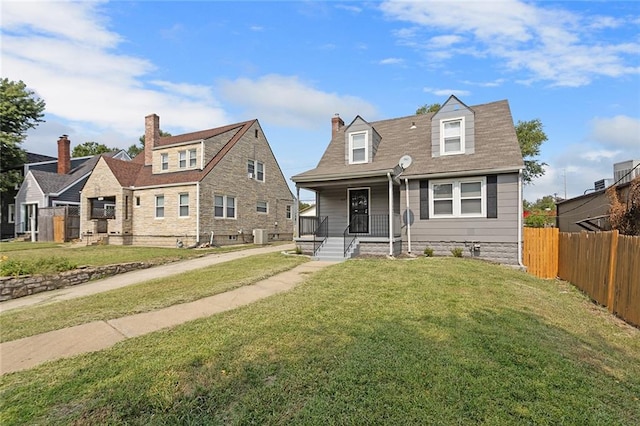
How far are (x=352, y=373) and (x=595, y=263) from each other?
7.66 m

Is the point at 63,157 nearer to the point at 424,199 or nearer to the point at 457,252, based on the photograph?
the point at 424,199

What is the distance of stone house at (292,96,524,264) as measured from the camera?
12195 mm

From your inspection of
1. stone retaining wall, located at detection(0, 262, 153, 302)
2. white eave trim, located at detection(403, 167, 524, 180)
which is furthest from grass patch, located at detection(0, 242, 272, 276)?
white eave trim, located at detection(403, 167, 524, 180)

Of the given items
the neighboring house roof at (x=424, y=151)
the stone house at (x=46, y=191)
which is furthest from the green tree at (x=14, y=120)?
the neighboring house roof at (x=424, y=151)

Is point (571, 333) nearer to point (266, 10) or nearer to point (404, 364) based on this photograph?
point (404, 364)

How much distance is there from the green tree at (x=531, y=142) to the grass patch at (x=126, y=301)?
2850 centimetres

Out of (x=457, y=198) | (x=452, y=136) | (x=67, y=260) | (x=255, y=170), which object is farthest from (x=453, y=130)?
(x=67, y=260)

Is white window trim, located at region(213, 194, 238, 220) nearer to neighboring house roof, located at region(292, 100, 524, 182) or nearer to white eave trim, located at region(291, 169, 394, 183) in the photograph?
neighboring house roof, located at region(292, 100, 524, 182)

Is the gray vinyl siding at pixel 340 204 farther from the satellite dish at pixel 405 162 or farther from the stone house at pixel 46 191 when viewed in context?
the stone house at pixel 46 191

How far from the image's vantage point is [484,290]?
718 centimetres

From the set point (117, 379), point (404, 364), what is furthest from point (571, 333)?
point (117, 379)

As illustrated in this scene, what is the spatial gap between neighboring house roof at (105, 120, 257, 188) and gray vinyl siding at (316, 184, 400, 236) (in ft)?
26.1

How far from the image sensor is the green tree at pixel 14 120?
25.6m

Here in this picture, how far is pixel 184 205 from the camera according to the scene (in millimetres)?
19219
